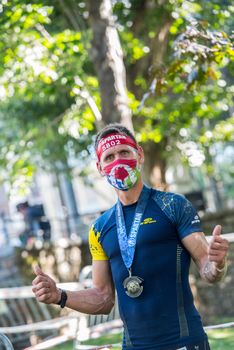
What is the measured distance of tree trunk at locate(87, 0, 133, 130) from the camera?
345 inches

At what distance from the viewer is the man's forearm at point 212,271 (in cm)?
333

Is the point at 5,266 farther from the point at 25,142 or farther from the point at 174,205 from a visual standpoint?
the point at 174,205

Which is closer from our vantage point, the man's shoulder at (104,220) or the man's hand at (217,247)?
the man's hand at (217,247)

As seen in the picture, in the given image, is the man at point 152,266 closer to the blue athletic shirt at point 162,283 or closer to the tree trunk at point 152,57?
the blue athletic shirt at point 162,283

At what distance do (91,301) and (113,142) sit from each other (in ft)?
2.61

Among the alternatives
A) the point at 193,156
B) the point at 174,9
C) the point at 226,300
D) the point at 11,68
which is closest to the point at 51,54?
the point at 11,68

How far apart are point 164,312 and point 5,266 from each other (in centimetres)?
1167

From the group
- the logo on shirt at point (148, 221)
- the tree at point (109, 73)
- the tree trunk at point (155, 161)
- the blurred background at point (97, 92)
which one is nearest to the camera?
the logo on shirt at point (148, 221)

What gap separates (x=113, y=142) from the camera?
390cm

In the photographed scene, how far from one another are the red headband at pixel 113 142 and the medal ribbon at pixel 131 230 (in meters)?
0.25

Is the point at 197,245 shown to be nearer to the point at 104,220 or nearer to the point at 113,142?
the point at 104,220

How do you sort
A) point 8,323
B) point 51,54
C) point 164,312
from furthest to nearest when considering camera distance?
point 8,323 < point 51,54 < point 164,312

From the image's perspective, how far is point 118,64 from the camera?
Answer: 884 cm

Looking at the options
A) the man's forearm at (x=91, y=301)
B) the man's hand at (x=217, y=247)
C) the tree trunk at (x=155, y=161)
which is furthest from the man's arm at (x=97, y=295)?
the tree trunk at (x=155, y=161)
